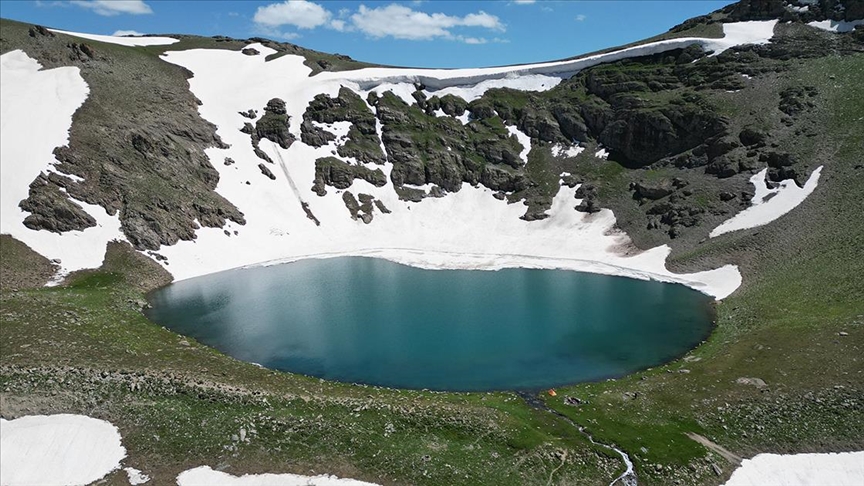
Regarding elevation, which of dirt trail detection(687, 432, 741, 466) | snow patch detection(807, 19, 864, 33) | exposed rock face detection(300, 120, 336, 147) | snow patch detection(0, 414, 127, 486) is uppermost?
snow patch detection(807, 19, 864, 33)

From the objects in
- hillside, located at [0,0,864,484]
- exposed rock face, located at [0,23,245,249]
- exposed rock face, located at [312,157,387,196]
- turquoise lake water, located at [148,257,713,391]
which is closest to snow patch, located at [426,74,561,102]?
hillside, located at [0,0,864,484]

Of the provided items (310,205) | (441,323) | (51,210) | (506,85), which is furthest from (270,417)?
(506,85)

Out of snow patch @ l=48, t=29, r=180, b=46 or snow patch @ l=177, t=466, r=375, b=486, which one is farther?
snow patch @ l=48, t=29, r=180, b=46

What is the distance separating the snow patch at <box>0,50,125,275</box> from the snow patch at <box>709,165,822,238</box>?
8717cm

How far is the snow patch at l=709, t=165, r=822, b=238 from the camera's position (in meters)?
70.9

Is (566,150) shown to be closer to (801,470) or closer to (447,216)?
(447,216)

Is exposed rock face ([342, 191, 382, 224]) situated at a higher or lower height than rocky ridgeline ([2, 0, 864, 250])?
lower

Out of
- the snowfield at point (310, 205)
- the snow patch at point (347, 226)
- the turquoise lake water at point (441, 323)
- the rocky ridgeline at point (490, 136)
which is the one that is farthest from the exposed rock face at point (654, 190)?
the turquoise lake water at point (441, 323)

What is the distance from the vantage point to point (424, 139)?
115 m

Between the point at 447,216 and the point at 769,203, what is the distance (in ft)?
177

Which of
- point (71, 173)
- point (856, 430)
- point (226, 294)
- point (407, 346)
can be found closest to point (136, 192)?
point (71, 173)

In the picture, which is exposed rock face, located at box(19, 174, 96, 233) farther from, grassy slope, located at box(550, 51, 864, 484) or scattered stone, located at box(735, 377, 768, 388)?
scattered stone, located at box(735, 377, 768, 388)

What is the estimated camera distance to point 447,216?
102m

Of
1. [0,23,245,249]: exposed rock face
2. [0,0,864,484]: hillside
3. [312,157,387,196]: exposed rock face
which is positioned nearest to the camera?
[0,0,864,484]: hillside
